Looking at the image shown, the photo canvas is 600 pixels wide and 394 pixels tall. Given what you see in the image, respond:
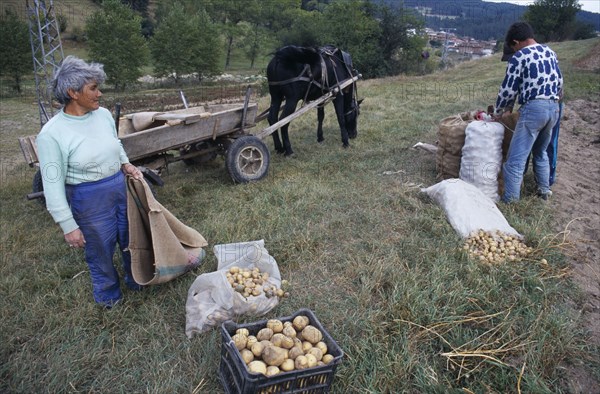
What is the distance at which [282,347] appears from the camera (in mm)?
2494

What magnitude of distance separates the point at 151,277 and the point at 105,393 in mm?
966

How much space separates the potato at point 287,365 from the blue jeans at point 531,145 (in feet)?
11.9

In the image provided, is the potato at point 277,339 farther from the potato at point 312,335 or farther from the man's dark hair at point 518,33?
the man's dark hair at point 518,33

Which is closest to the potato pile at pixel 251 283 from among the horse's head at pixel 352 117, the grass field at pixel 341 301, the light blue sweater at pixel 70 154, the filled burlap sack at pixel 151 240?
the grass field at pixel 341 301

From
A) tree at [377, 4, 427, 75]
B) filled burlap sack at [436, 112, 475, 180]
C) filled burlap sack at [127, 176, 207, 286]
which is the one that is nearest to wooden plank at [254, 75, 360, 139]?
filled burlap sack at [436, 112, 475, 180]

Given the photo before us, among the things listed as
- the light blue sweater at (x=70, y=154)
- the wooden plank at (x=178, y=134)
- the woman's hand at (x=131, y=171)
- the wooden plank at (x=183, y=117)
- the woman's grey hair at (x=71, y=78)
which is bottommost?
the wooden plank at (x=178, y=134)

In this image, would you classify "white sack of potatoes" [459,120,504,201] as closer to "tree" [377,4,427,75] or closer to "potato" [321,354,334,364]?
"potato" [321,354,334,364]

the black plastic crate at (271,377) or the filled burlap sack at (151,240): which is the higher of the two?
the filled burlap sack at (151,240)

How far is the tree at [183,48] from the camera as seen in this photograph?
133 ft

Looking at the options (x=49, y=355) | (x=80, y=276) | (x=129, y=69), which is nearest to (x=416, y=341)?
(x=49, y=355)

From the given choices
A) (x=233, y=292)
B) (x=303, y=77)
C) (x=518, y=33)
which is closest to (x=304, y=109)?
(x=303, y=77)

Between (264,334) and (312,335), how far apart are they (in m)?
0.30

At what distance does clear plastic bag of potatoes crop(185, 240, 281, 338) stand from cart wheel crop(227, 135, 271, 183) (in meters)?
2.24

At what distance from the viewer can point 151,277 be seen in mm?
3309
